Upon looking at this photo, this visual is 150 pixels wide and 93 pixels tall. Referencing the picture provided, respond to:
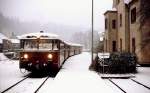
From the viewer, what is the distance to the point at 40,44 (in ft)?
67.8

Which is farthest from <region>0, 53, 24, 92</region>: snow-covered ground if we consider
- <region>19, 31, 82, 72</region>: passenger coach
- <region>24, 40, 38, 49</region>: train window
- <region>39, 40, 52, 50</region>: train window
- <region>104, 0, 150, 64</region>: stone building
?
<region>104, 0, 150, 64</region>: stone building

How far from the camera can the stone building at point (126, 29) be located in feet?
93.1

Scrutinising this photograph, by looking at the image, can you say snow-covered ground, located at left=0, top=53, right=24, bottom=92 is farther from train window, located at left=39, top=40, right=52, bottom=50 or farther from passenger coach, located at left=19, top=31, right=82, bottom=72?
train window, located at left=39, top=40, right=52, bottom=50

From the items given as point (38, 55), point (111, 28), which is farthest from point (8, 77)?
point (111, 28)

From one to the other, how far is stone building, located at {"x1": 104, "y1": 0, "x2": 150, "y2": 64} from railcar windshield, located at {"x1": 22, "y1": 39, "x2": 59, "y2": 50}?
743 centimetres

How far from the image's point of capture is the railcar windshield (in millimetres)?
20562

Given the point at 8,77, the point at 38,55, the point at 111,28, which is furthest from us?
the point at 111,28

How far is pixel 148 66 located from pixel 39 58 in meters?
11.1

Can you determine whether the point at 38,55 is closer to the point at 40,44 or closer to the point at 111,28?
the point at 40,44

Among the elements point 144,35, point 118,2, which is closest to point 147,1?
point 144,35

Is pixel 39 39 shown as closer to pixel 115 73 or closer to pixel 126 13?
pixel 115 73

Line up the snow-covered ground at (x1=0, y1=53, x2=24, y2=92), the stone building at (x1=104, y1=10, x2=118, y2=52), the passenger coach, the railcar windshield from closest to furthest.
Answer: the snow-covered ground at (x1=0, y1=53, x2=24, y2=92)
the passenger coach
the railcar windshield
the stone building at (x1=104, y1=10, x2=118, y2=52)

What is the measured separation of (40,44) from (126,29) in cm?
1469

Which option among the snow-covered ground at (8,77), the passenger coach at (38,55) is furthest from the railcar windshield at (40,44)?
the snow-covered ground at (8,77)
